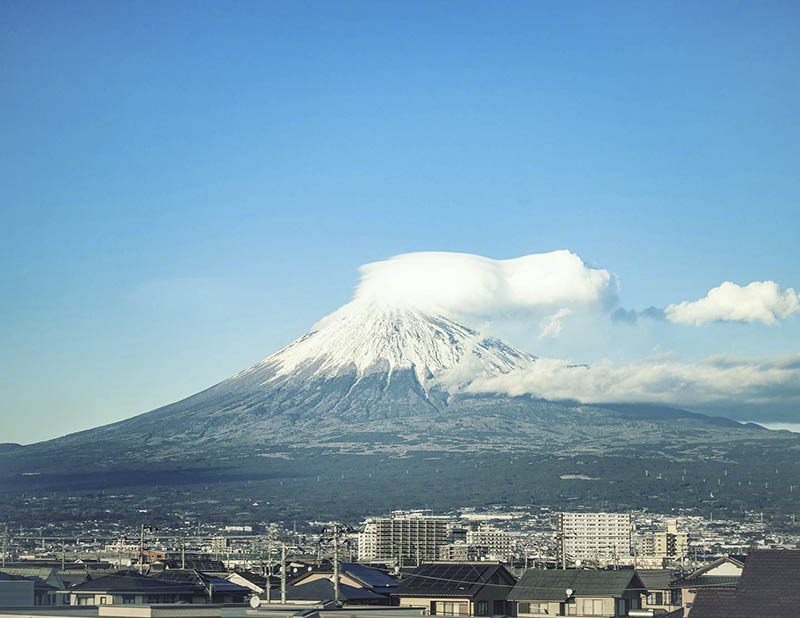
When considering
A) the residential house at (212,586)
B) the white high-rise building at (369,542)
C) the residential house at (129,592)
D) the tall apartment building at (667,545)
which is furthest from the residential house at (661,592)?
the white high-rise building at (369,542)

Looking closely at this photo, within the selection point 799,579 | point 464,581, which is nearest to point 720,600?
point 799,579

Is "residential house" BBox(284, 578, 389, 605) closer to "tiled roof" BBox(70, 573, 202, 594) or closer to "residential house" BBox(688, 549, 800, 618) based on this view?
"tiled roof" BBox(70, 573, 202, 594)

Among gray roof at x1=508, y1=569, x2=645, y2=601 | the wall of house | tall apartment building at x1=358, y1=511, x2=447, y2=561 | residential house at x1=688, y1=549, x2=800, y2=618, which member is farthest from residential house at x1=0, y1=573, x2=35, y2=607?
tall apartment building at x1=358, y1=511, x2=447, y2=561

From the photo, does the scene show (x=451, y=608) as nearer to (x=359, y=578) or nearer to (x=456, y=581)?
(x=456, y=581)

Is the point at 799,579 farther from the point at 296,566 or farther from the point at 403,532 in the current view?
the point at 403,532

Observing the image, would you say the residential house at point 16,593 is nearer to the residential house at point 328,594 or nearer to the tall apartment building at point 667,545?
the residential house at point 328,594
